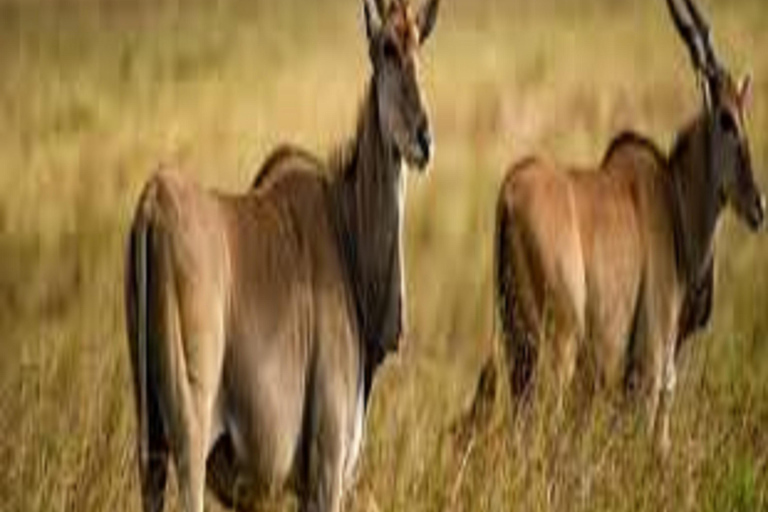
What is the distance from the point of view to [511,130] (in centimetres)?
1598

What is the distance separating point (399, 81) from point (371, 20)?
0.63 feet

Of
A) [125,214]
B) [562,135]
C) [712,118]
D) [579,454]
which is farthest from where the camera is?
[562,135]

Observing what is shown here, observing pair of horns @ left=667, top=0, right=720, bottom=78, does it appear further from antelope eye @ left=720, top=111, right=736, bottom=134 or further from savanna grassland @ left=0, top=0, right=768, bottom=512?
savanna grassland @ left=0, top=0, right=768, bottom=512

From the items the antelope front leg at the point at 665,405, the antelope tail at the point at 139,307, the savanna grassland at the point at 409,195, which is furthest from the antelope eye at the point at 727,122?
the antelope tail at the point at 139,307

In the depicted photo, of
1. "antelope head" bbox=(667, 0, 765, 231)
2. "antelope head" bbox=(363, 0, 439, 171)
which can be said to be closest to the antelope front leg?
"antelope head" bbox=(667, 0, 765, 231)

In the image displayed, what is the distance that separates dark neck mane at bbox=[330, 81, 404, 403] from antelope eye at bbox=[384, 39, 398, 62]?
0.39ft

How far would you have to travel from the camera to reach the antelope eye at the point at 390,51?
24.5 feet

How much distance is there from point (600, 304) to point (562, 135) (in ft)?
21.7

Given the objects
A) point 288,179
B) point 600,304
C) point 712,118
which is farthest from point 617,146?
point 288,179

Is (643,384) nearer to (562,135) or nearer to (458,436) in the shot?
(458,436)

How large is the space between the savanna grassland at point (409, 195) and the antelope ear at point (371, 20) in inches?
45.9

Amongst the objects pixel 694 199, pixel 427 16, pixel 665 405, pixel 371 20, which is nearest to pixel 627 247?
pixel 694 199

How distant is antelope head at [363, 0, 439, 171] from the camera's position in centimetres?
739

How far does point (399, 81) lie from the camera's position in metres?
7.44
